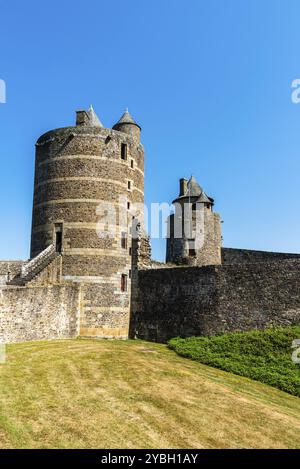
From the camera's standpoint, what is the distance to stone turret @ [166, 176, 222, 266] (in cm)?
3384

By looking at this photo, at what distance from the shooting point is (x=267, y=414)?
1103 centimetres

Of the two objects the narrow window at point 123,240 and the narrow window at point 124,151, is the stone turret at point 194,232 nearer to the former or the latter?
the narrow window at point 123,240

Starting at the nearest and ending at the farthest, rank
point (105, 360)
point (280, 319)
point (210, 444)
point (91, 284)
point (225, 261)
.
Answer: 1. point (210, 444)
2. point (105, 360)
3. point (280, 319)
4. point (91, 284)
5. point (225, 261)

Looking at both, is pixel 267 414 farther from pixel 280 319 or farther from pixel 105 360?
pixel 280 319

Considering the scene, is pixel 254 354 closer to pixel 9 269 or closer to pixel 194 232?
pixel 9 269

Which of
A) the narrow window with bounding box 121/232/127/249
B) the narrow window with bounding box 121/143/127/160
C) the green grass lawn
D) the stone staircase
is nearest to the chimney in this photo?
the narrow window with bounding box 121/143/127/160

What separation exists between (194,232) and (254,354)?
17.9 m

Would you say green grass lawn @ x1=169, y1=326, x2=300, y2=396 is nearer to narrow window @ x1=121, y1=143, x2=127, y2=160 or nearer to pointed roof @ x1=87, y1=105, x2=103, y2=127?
narrow window @ x1=121, y1=143, x2=127, y2=160

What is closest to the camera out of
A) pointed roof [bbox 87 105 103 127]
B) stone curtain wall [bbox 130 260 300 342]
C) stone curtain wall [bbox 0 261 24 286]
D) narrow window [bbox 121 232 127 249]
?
stone curtain wall [bbox 130 260 300 342]

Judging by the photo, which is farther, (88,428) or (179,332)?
(179,332)

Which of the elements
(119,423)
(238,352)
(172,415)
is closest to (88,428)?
(119,423)

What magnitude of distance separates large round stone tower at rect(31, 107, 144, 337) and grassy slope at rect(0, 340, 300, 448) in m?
6.55

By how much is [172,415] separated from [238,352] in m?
7.79

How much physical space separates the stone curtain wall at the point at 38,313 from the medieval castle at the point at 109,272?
5cm
